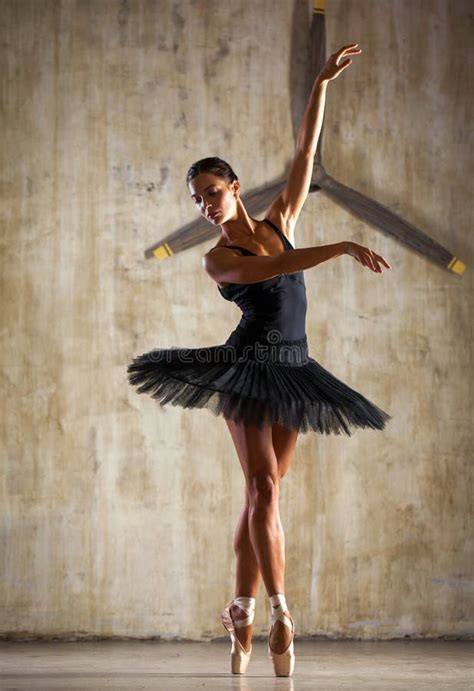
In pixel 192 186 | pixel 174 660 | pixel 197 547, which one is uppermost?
pixel 192 186

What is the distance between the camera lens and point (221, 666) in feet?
11.2

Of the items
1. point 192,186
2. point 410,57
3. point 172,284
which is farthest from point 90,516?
point 410,57

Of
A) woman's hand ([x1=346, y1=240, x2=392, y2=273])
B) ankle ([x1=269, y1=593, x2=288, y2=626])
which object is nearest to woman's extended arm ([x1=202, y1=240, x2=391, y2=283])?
woman's hand ([x1=346, y1=240, x2=392, y2=273])

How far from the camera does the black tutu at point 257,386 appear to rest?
304cm

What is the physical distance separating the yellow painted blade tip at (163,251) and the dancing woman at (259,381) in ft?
3.87

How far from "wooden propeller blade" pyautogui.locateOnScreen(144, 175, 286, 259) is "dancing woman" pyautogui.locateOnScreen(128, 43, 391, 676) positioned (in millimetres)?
1105

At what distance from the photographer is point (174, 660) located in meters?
3.64

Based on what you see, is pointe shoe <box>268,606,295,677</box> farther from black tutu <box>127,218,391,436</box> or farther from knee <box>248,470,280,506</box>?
black tutu <box>127,218,391,436</box>

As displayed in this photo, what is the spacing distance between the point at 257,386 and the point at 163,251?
5.15 feet

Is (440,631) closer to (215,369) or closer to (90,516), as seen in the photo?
(90,516)

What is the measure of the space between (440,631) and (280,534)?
5.70 ft

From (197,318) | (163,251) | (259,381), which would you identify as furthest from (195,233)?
(259,381)

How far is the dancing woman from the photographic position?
2.99m

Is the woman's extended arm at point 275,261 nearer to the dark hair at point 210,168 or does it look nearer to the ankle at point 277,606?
the dark hair at point 210,168
